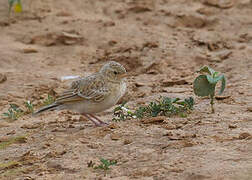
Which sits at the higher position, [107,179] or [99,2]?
[99,2]

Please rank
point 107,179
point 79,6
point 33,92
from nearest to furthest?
point 107,179 → point 33,92 → point 79,6

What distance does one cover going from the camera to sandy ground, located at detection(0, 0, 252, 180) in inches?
191

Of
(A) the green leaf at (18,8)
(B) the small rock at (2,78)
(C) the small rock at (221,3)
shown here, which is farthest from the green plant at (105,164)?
(C) the small rock at (221,3)

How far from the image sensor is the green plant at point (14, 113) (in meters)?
7.22

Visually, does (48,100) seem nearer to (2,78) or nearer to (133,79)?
(2,78)

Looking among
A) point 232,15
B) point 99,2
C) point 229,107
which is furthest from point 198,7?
point 229,107

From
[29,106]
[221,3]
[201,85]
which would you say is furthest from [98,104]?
[221,3]

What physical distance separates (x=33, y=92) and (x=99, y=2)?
439cm

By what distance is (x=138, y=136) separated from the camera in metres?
5.50

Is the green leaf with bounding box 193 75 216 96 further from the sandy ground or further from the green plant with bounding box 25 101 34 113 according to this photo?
the green plant with bounding box 25 101 34 113

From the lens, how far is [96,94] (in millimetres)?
6262

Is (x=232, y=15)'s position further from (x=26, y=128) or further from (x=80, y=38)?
A: (x=26, y=128)

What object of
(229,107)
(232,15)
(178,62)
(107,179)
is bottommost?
(107,179)

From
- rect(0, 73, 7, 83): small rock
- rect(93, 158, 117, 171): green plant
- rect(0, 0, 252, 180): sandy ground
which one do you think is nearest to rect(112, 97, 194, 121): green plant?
rect(0, 0, 252, 180): sandy ground
